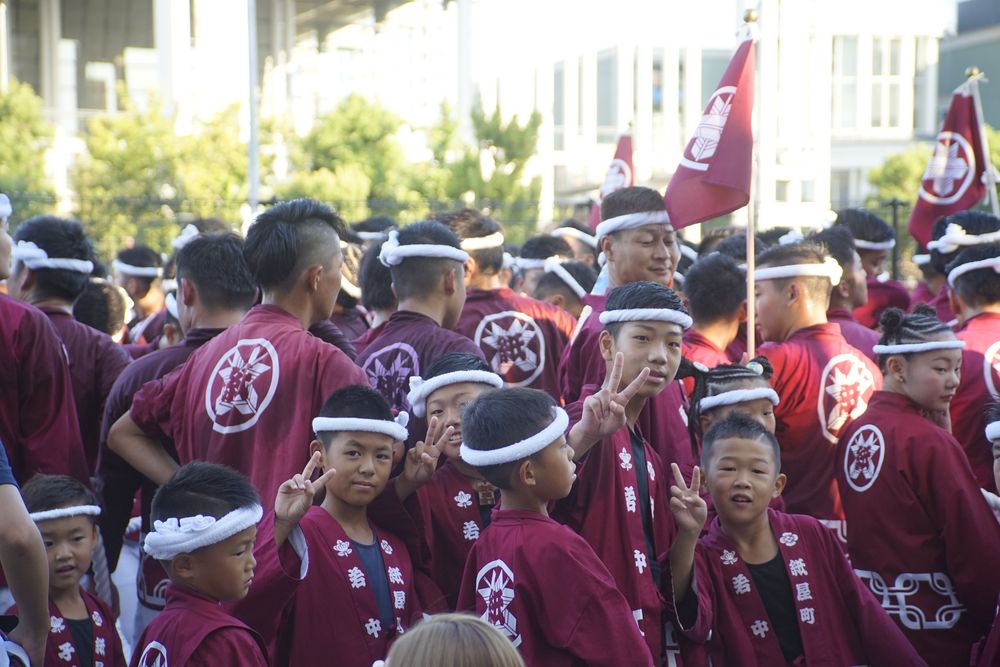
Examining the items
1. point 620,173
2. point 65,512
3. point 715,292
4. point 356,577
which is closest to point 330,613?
point 356,577

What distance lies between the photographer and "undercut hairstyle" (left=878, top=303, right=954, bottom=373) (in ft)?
17.5

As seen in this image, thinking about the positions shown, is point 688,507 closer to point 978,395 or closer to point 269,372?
point 269,372

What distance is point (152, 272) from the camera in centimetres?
961

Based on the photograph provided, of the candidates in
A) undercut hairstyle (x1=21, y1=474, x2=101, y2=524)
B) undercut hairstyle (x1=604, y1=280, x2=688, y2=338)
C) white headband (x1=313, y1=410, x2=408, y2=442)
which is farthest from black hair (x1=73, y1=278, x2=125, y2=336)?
undercut hairstyle (x1=604, y1=280, x2=688, y2=338)

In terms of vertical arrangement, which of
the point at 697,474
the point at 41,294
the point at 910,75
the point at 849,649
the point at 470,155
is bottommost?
the point at 849,649

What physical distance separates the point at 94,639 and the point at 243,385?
1.12 m

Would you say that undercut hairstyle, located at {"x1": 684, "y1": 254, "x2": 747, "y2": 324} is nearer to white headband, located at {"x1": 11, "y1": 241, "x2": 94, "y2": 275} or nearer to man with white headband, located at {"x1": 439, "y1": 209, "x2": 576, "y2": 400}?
man with white headband, located at {"x1": 439, "y1": 209, "x2": 576, "y2": 400}

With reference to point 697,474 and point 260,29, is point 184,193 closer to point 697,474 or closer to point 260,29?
point 260,29

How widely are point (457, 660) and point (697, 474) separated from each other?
2046mm

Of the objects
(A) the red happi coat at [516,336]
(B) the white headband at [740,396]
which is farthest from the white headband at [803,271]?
(A) the red happi coat at [516,336]

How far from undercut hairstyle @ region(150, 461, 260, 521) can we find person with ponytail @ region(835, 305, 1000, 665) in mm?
2637

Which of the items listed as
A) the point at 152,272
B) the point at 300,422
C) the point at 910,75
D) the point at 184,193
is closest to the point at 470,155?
the point at 184,193

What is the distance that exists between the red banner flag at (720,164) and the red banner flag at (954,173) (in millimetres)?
4326

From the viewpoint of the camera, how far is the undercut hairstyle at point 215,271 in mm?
5047
